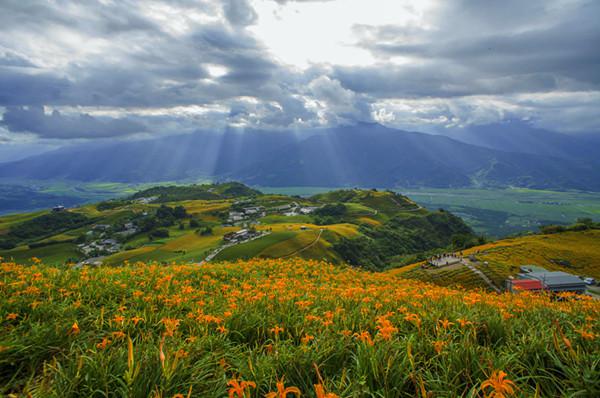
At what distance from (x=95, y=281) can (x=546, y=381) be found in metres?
9.98

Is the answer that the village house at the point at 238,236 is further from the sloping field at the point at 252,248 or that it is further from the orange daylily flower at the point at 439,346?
the orange daylily flower at the point at 439,346

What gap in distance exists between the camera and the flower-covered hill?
3414 millimetres

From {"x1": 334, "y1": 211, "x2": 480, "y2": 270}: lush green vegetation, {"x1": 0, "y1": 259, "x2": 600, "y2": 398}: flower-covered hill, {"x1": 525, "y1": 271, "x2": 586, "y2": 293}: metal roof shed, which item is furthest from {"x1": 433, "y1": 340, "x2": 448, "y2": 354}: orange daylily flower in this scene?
{"x1": 334, "y1": 211, "x2": 480, "y2": 270}: lush green vegetation

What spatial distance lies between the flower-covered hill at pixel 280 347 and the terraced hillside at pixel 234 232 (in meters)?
74.4

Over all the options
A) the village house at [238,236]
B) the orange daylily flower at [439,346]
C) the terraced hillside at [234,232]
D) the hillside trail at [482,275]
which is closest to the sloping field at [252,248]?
the terraced hillside at [234,232]

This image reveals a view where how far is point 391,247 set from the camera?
397 feet

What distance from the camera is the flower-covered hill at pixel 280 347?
341 cm

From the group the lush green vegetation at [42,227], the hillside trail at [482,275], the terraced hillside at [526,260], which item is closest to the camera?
the hillside trail at [482,275]

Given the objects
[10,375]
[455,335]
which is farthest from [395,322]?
[10,375]

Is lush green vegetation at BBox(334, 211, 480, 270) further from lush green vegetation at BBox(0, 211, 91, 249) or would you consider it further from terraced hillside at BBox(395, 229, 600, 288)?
lush green vegetation at BBox(0, 211, 91, 249)

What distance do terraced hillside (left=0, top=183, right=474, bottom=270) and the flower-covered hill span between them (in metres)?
74.4

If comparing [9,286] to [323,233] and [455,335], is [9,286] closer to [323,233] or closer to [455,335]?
[455,335]

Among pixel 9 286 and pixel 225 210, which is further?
pixel 225 210

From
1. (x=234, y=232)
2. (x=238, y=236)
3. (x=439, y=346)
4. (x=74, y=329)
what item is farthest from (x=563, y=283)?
(x=234, y=232)
